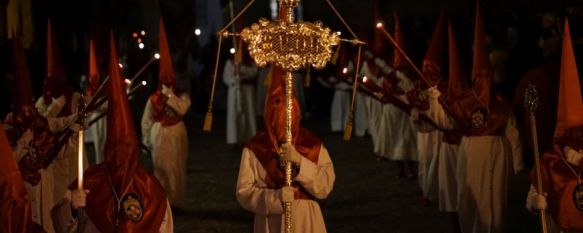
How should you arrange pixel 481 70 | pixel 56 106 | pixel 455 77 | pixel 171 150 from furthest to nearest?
pixel 171 150, pixel 56 106, pixel 455 77, pixel 481 70

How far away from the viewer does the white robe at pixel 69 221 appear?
7758 millimetres

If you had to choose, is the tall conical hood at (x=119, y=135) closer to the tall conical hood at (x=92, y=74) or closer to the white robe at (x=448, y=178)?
the white robe at (x=448, y=178)

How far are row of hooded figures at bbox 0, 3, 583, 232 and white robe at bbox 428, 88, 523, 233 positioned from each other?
1cm

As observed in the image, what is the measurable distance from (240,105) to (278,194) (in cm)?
1178

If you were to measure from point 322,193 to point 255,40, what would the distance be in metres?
1.28

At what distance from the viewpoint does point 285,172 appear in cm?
806

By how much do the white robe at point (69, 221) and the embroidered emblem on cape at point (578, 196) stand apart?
2946mm

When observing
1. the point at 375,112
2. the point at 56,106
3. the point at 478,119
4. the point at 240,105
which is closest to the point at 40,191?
the point at 56,106

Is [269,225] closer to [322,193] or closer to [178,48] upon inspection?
[322,193]

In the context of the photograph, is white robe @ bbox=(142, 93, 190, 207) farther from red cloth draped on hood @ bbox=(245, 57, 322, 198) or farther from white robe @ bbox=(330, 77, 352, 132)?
white robe @ bbox=(330, 77, 352, 132)

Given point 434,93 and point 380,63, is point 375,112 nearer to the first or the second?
point 380,63

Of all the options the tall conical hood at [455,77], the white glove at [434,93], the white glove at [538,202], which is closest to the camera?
the white glove at [538,202]

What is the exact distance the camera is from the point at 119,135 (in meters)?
7.96

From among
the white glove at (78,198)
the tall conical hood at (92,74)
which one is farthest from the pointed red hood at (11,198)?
the tall conical hood at (92,74)
